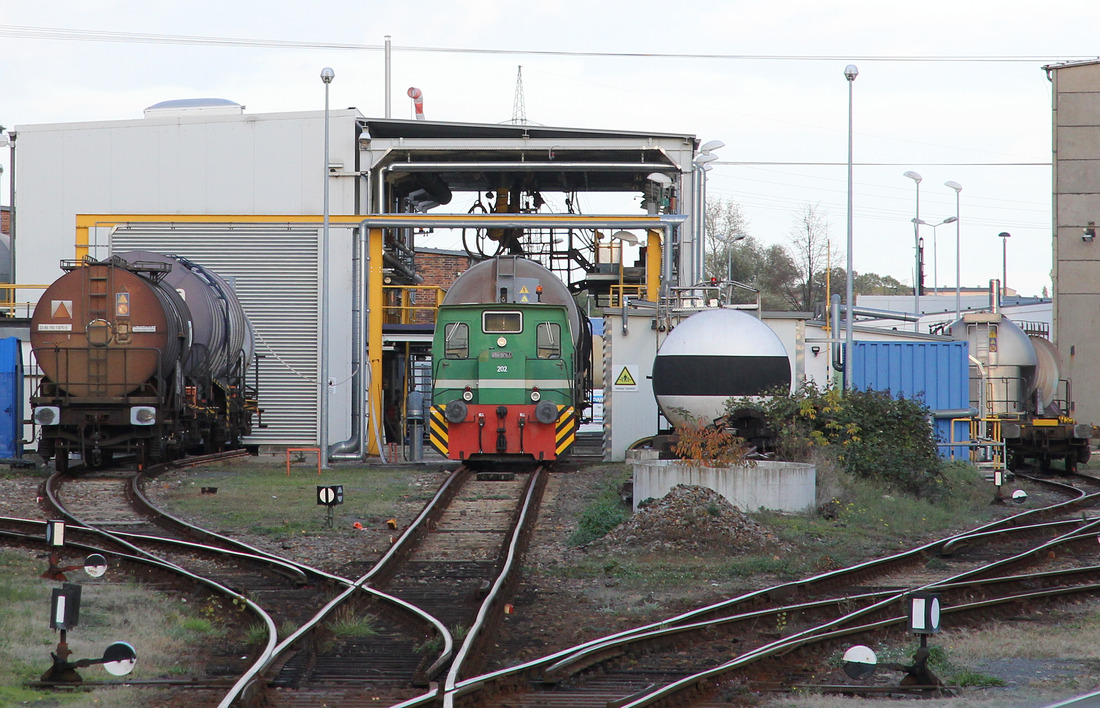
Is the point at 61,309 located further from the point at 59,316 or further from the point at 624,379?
→ the point at 624,379

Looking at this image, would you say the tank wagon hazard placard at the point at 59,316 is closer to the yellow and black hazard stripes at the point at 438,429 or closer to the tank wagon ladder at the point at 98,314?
the tank wagon ladder at the point at 98,314

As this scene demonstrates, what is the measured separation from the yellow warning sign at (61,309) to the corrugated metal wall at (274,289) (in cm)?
927

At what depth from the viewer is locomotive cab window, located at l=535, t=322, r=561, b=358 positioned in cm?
2025

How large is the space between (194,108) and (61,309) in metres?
13.8

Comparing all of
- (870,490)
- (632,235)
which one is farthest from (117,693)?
(632,235)

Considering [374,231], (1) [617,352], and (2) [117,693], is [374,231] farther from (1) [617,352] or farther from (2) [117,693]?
(2) [117,693]

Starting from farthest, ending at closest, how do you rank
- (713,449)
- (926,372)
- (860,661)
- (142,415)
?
(926,372), (142,415), (713,449), (860,661)

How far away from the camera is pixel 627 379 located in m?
23.6

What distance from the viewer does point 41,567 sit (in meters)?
10.9

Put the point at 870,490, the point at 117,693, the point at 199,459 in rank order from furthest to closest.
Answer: the point at 199,459, the point at 870,490, the point at 117,693

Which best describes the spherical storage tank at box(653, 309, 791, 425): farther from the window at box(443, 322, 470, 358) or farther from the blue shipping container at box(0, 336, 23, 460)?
the blue shipping container at box(0, 336, 23, 460)

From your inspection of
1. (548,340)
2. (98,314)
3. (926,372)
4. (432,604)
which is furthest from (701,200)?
(432,604)

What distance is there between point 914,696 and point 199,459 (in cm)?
1837

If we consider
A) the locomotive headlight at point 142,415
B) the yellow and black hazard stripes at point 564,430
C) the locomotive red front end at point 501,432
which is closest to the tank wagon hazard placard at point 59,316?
the locomotive headlight at point 142,415
